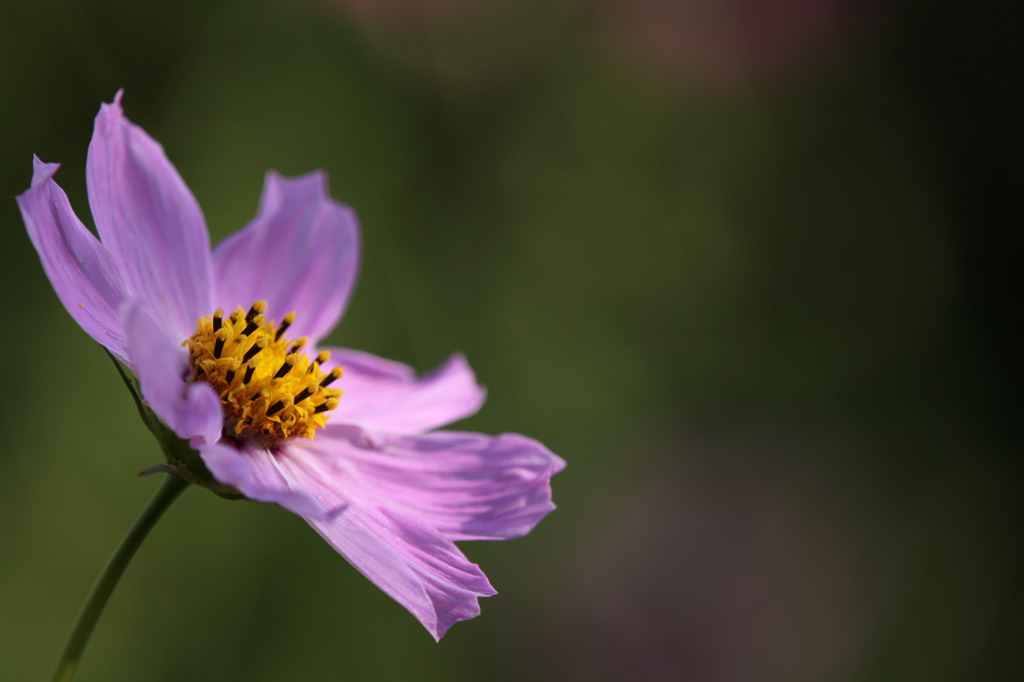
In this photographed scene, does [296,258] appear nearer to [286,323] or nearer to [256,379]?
[286,323]

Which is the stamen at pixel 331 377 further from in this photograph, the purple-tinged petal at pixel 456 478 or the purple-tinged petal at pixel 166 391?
the purple-tinged petal at pixel 166 391

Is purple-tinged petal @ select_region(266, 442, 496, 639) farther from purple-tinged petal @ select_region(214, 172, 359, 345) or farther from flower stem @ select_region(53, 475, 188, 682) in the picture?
purple-tinged petal @ select_region(214, 172, 359, 345)

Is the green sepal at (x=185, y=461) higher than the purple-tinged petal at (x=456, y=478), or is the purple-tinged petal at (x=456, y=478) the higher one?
the green sepal at (x=185, y=461)

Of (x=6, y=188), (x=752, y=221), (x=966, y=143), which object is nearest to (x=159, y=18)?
(x=6, y=188)

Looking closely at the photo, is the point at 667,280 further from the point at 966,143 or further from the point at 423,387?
the point at 423,387

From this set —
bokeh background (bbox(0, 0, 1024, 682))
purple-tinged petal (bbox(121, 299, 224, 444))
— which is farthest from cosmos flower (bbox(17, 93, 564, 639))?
bokeh background (bbox(0, 0, 1024, 682))

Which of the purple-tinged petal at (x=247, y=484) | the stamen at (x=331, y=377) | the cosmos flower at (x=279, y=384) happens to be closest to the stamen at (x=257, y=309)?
the cosmos flower at (x=279, y=384)
